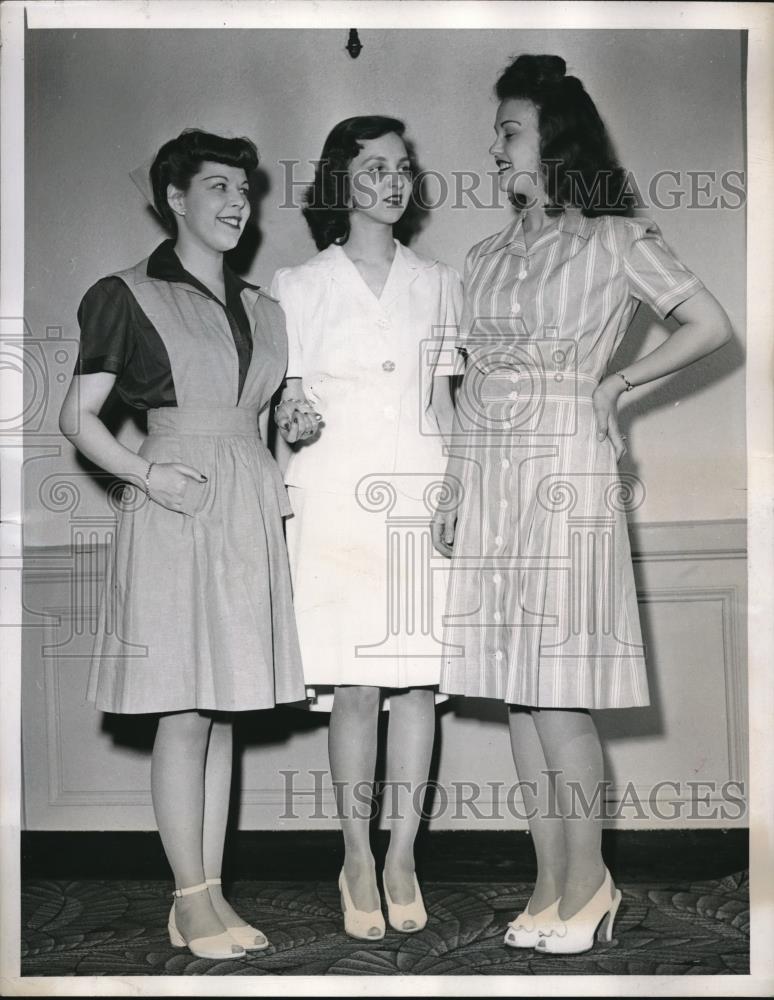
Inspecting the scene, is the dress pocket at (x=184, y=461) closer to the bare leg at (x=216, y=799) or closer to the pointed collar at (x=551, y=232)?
the bare leg at (x=216, y=799)

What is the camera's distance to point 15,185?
2.82 m

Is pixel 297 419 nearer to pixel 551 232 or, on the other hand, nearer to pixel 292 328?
pixel 292 328

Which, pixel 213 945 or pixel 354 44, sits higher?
pixel 354 44

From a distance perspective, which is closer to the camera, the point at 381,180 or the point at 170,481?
the point at 170,481

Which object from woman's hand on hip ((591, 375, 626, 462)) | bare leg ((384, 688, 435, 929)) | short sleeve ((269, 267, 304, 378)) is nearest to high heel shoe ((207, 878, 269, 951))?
bare leg ((384, 688, 435, 929))

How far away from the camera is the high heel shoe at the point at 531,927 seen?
267 centimetres

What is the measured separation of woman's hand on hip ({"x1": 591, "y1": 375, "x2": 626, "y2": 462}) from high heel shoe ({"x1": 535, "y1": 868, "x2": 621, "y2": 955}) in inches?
37.2

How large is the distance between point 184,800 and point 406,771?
499 mm

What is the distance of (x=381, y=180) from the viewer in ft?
9.04

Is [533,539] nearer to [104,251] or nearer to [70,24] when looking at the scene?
[104,251]

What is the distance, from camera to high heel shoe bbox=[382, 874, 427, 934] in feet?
9.00

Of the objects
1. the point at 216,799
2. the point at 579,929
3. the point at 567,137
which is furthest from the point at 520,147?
the point at 579,929

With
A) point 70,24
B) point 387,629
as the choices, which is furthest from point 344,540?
point 70,24

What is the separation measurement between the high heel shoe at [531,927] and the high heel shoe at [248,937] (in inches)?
20.8
